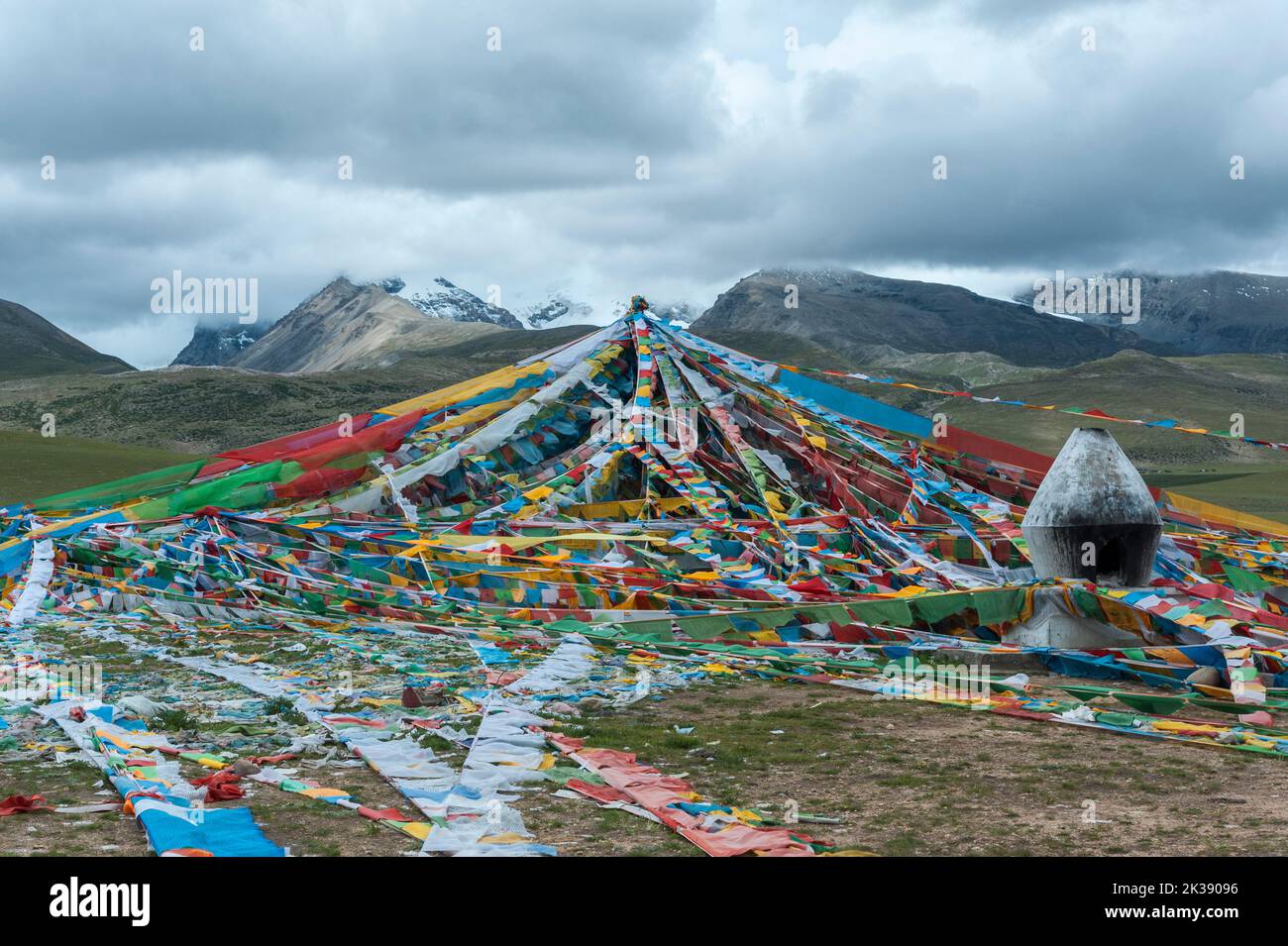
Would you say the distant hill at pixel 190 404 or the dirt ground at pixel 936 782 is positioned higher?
the distant hill at pixel 190 404

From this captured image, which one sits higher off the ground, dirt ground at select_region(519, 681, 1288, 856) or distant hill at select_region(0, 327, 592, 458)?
distant hill at select_region(0, 327, 592, 458)

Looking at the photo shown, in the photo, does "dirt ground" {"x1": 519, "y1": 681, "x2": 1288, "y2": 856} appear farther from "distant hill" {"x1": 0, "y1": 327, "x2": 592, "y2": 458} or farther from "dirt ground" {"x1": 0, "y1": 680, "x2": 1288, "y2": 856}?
"distant hill" {"x1": 0, "y1": 327, "x2": 592, "y2": 458}

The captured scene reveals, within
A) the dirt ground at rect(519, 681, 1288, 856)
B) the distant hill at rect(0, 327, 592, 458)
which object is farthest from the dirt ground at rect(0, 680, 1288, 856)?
the distant hill at rect(0, 327, 592, 458)

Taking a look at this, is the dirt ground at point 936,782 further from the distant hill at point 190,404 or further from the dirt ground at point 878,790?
the distant hill at point 190,404

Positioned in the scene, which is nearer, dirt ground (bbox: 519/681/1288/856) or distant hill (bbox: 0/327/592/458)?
dirt ground (bbox: 519/681/1288/856)

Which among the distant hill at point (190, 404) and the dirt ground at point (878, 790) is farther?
the distant hill at point (190, 404)

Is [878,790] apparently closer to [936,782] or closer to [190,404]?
[936,782]

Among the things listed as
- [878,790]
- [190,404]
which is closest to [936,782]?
[878,790]

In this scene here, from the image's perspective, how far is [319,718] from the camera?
29.7ft

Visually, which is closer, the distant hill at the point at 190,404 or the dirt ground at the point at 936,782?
the dirt ground at the point at 936,782

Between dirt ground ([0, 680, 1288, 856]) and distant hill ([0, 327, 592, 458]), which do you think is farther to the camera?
distant hill ([0, 327, 592, 458])

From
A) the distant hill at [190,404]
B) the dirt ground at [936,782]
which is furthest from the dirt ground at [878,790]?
the distant hill at [190,404]
